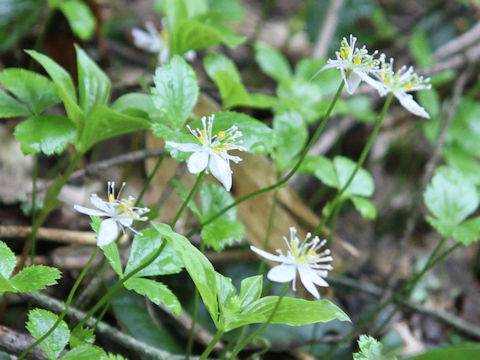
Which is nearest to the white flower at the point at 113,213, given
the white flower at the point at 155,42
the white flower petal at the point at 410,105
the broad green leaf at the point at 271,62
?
the white flower petal at the point at 410,105

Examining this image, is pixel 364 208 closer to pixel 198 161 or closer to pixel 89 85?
pixel 198 161

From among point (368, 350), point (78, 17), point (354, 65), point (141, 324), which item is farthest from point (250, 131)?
point (78, 17)

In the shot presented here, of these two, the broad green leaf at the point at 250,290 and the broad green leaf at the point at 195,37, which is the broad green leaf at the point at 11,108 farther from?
the broad green leaf at the point at 250,290

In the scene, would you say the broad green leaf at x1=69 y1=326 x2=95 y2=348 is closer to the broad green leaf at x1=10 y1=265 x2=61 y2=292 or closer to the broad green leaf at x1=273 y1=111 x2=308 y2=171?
the broad green leaf at x1=10 y1=265 x2=61 y2=292

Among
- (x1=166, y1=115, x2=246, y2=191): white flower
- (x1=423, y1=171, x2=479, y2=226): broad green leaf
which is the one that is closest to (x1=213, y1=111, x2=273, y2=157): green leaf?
(x1=166, y1=115, x2=246, y2=191): white flower

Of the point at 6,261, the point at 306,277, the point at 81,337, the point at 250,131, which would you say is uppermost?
the point at 250,131
